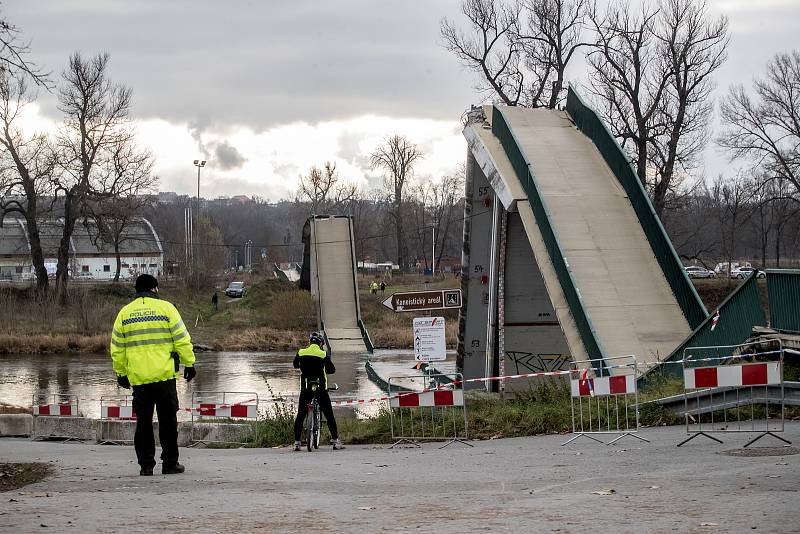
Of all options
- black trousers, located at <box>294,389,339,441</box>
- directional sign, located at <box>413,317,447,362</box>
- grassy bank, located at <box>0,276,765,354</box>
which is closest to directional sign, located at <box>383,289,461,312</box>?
directional sign, located at <box>413,317,447,362</box>

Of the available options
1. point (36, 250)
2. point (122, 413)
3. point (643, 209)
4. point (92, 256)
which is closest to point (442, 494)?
point (122, 413)

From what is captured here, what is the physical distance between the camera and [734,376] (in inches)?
488

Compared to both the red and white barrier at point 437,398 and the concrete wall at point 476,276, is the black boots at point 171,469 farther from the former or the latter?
the concrete wall at point 476,276

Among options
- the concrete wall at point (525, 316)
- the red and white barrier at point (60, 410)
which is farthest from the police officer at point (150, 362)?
the concrete wall at point (525, 316)

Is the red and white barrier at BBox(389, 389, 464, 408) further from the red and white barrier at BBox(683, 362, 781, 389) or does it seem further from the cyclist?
the red and white barrier at BBox(683, 362, 781, 389)

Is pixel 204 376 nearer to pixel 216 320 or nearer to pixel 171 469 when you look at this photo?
pixel 216 320

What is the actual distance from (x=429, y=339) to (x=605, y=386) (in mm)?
9173

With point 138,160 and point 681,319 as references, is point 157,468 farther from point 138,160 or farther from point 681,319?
point 138,160

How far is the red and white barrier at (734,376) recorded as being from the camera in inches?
487

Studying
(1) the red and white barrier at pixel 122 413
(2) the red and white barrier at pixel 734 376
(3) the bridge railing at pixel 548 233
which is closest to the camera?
(2) the red and white barrier at pixel 734 376

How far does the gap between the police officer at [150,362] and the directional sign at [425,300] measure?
40.9 ft

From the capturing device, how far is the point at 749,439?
41.4ft

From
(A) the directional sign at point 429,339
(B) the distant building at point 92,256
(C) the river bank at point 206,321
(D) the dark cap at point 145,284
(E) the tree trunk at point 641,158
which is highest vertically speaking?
(B) the distant building at point 92,256

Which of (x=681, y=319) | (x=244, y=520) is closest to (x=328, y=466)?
(x=244, y=520)
